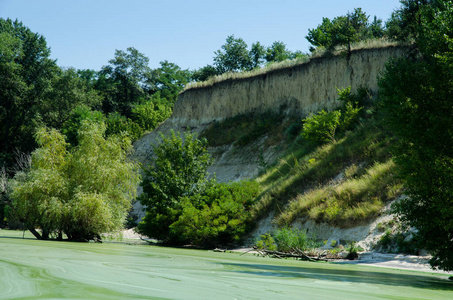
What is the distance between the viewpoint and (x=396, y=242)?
16750 mm

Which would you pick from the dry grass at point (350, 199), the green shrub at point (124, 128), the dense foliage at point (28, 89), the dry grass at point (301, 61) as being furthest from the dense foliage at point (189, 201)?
the dense foliage at point (28, 89)

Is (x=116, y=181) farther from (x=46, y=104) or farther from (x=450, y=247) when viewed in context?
(x=46, y=104)

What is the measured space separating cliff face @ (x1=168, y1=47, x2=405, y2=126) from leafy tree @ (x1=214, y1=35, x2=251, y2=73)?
20.7m

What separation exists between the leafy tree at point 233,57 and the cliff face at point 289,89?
2068 centimetres

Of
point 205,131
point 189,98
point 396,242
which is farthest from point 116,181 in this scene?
point 189,98

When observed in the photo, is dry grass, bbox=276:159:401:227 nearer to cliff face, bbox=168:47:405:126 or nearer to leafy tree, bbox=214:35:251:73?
cliff face, bbox=168:47:405:126

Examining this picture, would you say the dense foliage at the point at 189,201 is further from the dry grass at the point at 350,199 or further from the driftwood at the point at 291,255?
the driftwood at the point at 291,255

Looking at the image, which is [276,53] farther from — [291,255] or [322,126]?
[291,255]

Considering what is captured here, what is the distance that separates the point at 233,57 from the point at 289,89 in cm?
3137

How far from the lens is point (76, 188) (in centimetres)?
2109

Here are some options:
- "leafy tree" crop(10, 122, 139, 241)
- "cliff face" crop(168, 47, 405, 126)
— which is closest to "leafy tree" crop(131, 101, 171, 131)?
"cliff face" crop(168, 47, 405, 126)

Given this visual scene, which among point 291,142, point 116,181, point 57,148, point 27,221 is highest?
point 291,142

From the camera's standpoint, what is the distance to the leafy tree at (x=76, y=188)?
2061cm

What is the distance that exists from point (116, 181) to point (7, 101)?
40.8 meters
